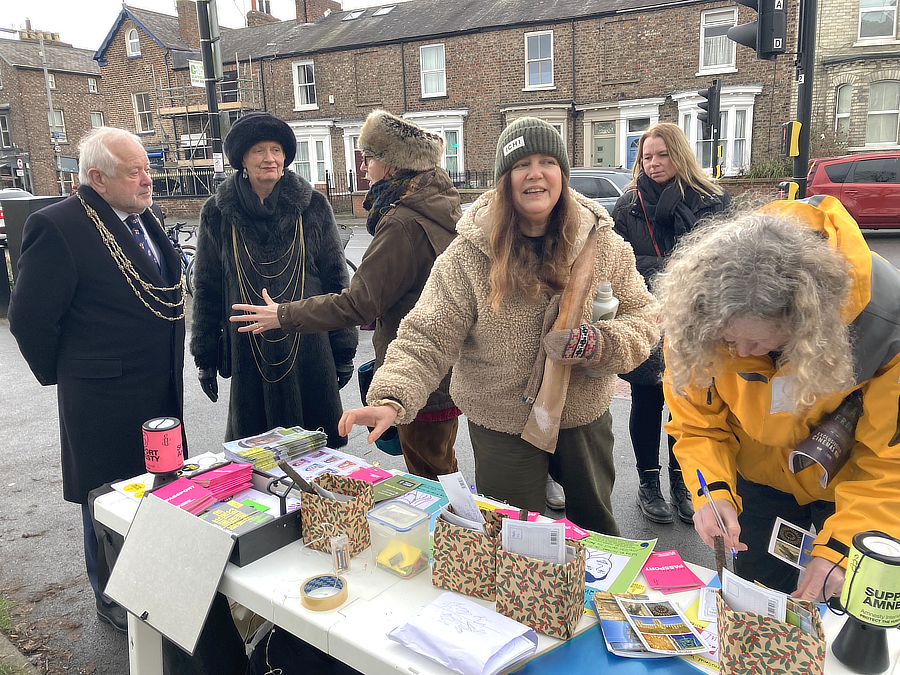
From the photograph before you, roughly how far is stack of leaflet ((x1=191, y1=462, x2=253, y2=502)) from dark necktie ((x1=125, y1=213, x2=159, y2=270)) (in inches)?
41.5

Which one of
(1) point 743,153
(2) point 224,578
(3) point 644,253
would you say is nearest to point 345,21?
(1) point 743,153

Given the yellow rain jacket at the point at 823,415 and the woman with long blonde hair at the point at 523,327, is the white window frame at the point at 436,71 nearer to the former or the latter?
the woman with long blonde hair at the point at 523,327

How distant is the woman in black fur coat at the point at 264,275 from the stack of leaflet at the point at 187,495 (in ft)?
3.47

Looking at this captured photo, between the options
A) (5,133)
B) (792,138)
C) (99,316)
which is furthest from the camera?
(5,133)

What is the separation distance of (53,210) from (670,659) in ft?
8.01

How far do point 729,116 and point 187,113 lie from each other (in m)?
20.8

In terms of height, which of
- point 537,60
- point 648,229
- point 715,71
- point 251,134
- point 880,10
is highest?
point 880,10

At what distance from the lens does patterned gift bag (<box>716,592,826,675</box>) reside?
1118 millimetres

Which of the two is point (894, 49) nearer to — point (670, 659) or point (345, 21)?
point (345, 21)

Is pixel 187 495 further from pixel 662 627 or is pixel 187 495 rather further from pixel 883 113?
pixel 883 113

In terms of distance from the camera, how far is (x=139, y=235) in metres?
2.64

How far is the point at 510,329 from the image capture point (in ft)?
6.52

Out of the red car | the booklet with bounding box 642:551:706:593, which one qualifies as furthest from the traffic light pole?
the red car

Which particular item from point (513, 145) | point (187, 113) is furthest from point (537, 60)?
point (513, 145)
